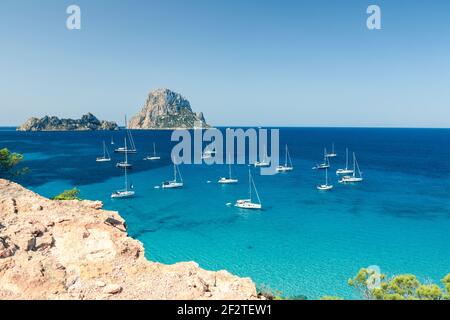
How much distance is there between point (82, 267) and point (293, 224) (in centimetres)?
4173

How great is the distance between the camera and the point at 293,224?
51.2 metres

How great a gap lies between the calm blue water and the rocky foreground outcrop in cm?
2010

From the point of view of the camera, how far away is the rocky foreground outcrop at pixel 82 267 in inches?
512

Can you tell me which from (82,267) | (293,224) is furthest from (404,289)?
(293,224)

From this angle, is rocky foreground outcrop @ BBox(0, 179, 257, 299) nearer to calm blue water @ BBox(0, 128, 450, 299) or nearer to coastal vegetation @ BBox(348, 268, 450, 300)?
coastal vegetation @ BBox(348, 268, 450, 300)

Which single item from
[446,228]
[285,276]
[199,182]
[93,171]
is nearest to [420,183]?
[446,228]

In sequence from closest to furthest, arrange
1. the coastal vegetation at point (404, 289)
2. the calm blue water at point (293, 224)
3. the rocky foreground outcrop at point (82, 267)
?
1. the rocky foreground outcrop at point (82, 267)
2. the coastal vegetation at point (404, 289)
3. the calm blue water at point (293, 224)

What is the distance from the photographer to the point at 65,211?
19.1 m

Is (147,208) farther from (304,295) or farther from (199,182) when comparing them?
(304,295)

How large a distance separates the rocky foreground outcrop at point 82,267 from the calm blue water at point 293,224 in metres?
20.1

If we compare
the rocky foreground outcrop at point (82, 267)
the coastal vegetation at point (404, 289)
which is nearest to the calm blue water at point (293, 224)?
the coastal vegetation at point (404, 289)

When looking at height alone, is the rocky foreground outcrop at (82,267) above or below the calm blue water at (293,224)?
above

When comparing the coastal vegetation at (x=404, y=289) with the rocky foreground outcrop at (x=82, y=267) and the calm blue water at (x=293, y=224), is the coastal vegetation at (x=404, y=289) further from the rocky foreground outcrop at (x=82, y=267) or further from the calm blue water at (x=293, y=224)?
the calm blue water at (x=293, y=224)
